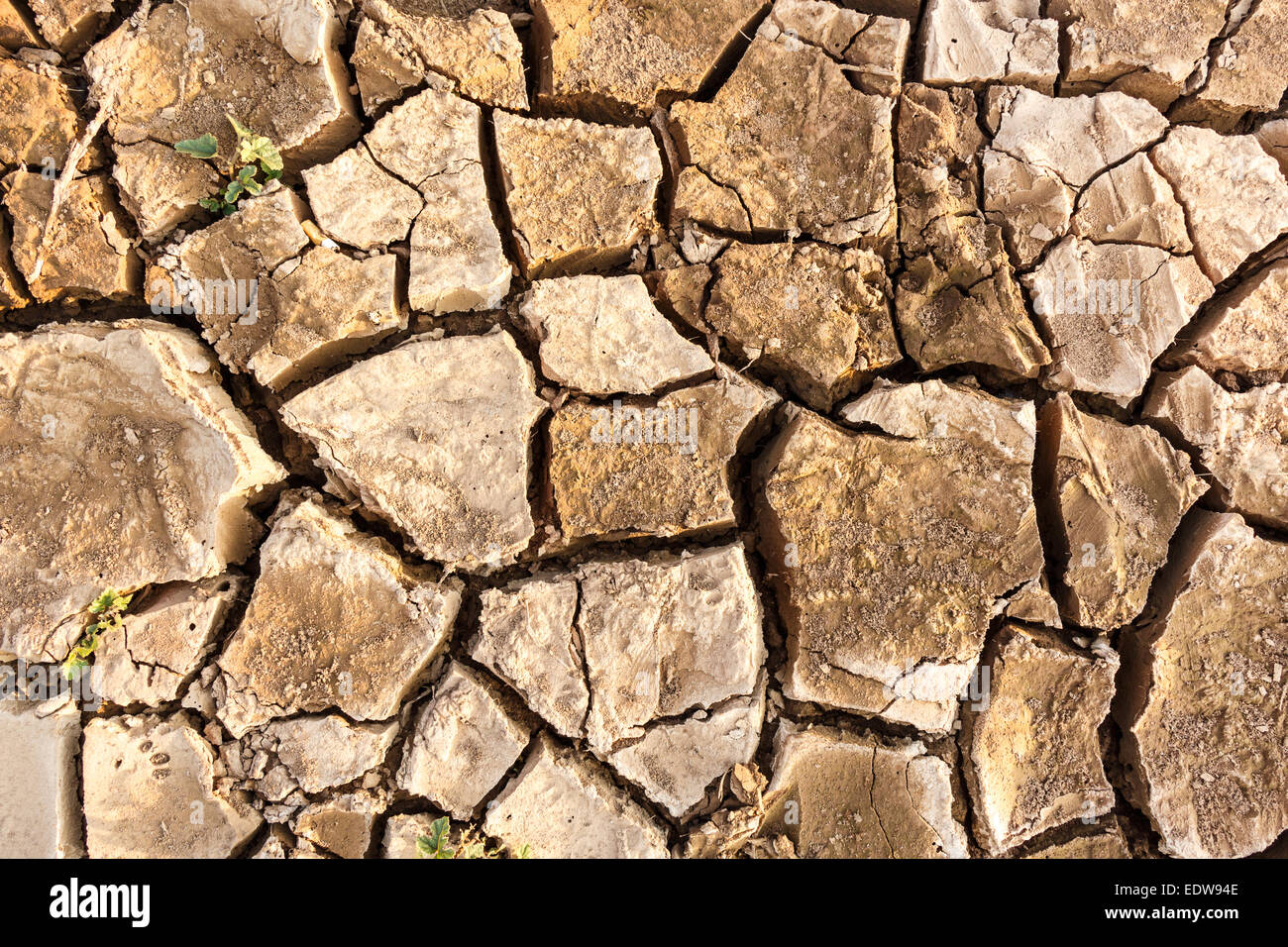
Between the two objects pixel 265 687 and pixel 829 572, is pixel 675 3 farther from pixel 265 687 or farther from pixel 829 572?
pixel 265 687

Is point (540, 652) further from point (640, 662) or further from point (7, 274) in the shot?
point (7, 274)

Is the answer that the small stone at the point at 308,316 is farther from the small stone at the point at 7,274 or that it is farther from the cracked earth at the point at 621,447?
the small stone at the point at 7,274

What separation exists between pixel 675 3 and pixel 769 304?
93 cm

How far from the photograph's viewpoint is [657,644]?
6.68ft

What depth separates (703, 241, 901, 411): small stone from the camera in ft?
6.93

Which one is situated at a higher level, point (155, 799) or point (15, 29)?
point (15, 29)

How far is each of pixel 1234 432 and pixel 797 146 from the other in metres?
1.53

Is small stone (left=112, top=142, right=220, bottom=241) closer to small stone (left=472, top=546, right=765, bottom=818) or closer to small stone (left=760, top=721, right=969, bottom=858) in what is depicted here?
small stone (left=472, top=546, right=765, bottom=818)

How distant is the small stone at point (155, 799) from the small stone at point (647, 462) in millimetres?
1168

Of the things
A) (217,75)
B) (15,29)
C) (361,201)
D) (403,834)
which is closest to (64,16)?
(15,29)

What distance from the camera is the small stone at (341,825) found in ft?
6.56

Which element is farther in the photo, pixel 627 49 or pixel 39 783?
pixel 627 49

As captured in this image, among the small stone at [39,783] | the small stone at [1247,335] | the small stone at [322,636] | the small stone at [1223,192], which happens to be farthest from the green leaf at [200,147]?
the small stone at [1247,335]

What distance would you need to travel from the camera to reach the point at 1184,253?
222cm
